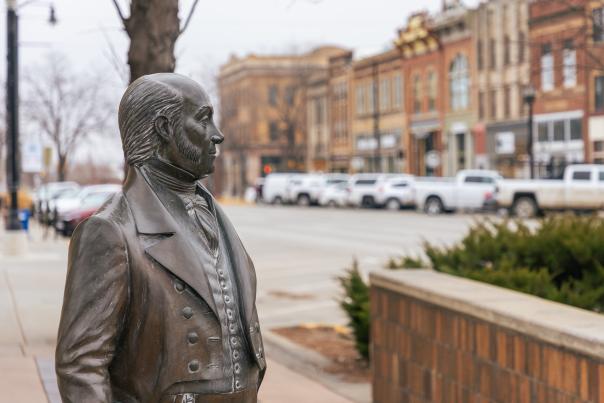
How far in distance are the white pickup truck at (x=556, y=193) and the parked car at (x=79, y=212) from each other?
578 inches

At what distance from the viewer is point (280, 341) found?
10984 millimetres

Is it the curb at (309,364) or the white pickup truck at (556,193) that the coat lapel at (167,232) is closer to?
the curb at (309,364)

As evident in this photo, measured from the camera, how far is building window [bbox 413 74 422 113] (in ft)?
205

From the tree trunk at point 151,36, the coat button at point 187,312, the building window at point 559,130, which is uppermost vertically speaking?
the building window at point 559,130

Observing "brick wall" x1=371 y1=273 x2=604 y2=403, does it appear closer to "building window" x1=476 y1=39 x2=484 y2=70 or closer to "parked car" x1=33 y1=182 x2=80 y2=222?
"parked car" x1=33 y1=182 x2=80 y2=222

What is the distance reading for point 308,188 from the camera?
56969 mm

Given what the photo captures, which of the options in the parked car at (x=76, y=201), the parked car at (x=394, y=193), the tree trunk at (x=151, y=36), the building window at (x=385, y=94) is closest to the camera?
the tree trunk at (x=151, y=36)

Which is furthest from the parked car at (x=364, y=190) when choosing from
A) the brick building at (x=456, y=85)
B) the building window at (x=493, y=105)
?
the brick building at (x=456, y=85)

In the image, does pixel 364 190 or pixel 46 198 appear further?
pixel 364 190

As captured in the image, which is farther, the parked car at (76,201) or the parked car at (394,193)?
the parked car at (394,193)

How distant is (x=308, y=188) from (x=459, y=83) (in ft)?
35.6

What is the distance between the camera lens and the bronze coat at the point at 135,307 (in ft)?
8.61

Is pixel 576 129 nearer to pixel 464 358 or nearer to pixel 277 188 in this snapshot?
pixel 277 188

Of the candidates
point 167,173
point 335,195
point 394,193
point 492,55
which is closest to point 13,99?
point 167,173
